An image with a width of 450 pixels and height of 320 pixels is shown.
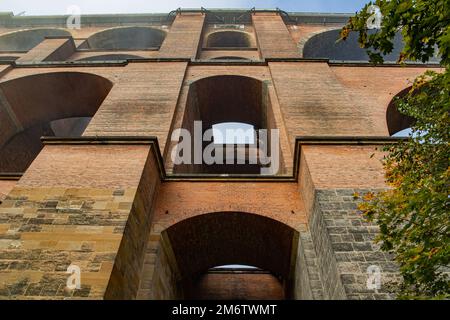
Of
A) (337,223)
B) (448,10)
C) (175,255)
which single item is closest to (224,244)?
(175,255)

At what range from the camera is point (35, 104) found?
12.0 m

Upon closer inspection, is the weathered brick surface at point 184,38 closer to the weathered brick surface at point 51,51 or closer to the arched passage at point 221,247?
the weathered brick surface at point 51,51

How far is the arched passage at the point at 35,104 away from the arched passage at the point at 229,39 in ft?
28.1

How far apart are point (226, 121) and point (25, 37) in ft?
54.0

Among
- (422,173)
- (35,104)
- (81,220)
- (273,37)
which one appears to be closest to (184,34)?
(273,37)

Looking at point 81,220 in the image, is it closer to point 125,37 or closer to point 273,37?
point 273,37

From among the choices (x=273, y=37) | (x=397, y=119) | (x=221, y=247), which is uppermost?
(x=273, y=37)

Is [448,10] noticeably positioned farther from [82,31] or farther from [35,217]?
[82,31]

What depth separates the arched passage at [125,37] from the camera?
787 inches

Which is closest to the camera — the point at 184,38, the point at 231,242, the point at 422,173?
the point at 422,173

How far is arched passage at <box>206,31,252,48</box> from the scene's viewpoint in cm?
1877

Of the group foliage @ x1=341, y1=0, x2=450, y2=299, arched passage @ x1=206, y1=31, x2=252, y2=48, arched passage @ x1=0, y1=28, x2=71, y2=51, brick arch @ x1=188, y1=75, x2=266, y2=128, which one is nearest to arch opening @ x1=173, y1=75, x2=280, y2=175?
brick arch @ x1=188, y1=75, x2=266, y2=128

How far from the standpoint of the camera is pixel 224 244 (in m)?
6.95

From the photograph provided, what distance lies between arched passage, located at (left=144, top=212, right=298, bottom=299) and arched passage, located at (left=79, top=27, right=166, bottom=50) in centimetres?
1592
